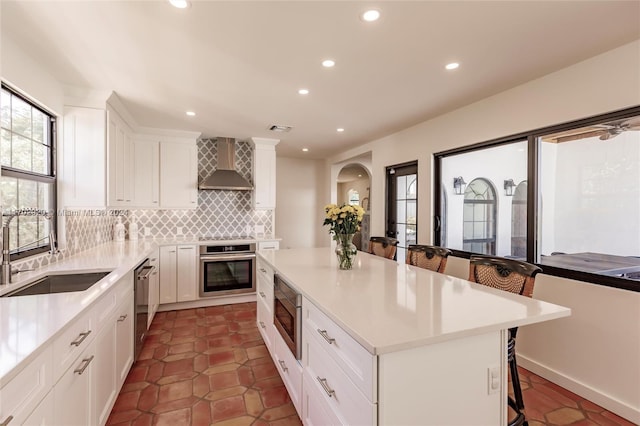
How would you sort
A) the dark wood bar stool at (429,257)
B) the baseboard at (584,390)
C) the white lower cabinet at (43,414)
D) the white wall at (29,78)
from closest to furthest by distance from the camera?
the white lower cabinet at (43,414)
the white wall at (29,78)
the baseboard at (584,390)
the dark wood bar stool at (429,257)

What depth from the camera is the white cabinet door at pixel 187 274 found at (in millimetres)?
4066

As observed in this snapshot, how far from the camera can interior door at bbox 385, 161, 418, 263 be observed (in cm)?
422

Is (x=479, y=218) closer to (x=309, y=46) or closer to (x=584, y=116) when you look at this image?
(x=584, y=116)

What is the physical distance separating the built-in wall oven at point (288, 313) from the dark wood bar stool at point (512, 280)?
122 cm

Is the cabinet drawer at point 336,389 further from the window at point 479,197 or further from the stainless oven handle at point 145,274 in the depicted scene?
the window at point 479,197

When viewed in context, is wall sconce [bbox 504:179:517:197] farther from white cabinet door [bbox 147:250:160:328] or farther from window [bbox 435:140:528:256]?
white cabinet door [bbox 147:250:160:328]

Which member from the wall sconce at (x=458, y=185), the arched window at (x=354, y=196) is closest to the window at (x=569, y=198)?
the wall sconce at (x=458, y=185)

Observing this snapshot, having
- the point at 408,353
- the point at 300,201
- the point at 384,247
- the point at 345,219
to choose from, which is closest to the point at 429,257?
the point at 384,247

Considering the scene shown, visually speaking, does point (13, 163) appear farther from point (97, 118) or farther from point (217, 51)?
point (217, 51)

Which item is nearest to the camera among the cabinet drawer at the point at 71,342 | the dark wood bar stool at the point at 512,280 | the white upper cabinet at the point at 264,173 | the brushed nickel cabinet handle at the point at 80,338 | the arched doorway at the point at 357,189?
the cabinet drawer at the point at 71,342

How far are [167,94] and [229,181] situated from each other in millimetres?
1871

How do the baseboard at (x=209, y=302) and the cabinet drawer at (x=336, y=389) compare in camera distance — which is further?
the baseboard at (x=209, y=302)

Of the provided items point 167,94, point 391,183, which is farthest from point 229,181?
point 391,183

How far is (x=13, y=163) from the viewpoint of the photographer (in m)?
2.10
